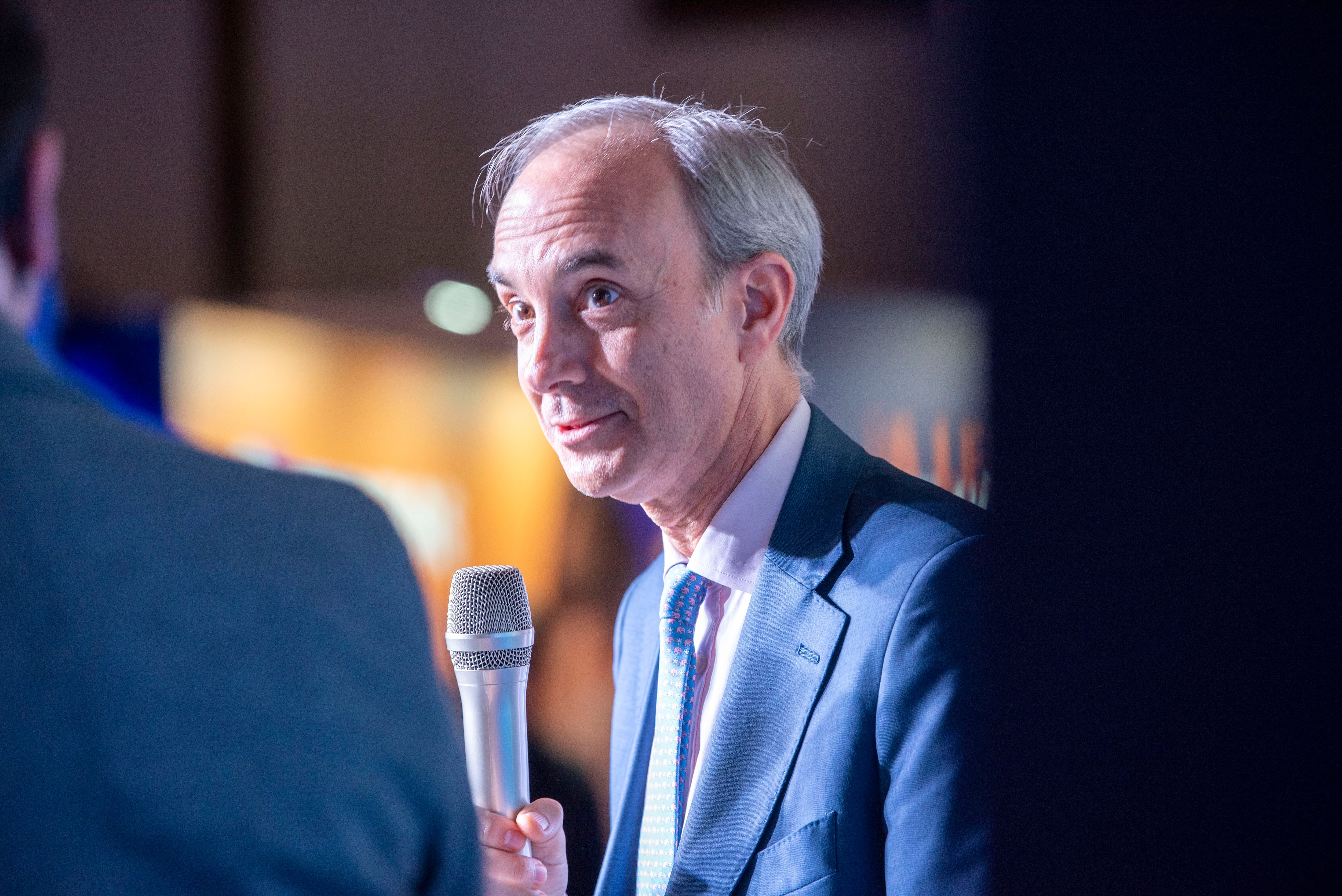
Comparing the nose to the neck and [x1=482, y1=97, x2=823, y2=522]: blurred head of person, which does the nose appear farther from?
the neck

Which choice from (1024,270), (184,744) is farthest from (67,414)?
(1024,270)

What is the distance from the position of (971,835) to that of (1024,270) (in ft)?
2.29

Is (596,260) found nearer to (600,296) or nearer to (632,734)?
(600,296)

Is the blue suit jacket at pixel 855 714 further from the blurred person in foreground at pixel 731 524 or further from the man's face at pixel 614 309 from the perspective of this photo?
the man's face at pixel 614 309

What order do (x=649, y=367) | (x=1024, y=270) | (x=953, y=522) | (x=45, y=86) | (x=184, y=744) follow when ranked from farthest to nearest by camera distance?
(x=649, y=367) → (x=953, y=522) → (x=1024, y=270) → (x=45, y=86) → (x=184, y=744)

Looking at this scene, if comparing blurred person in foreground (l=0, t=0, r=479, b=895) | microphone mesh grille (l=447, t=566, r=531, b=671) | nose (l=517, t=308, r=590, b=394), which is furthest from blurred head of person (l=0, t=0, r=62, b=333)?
nose (l=517, t=308, r=590, b=394)

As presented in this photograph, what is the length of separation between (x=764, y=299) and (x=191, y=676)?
1059 millimetres

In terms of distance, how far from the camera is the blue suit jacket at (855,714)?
122cm

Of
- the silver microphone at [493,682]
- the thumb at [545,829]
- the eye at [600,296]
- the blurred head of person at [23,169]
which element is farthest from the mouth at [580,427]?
the blurred head of person at [23,169]

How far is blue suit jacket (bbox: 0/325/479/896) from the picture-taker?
0.65 metres

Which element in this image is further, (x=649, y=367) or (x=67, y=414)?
Result: (x=649, y=367)

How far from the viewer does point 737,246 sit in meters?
1.51

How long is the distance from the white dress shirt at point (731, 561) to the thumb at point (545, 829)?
0.22 metres

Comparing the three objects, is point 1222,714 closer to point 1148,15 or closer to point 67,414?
point 1148,15
